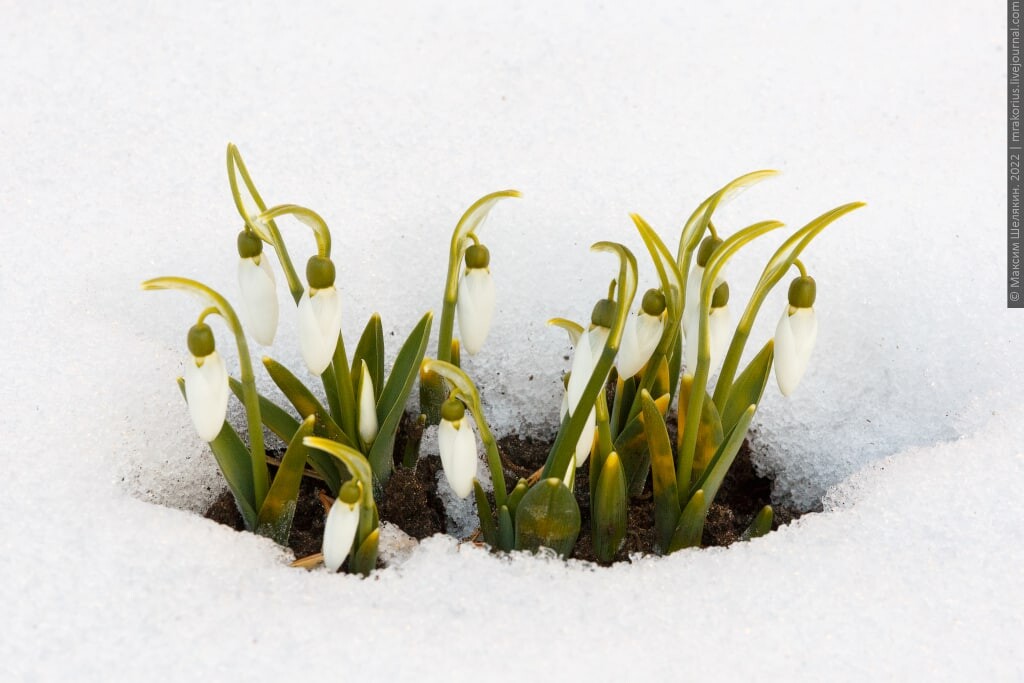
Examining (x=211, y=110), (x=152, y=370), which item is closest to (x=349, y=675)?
(x=152, y=370)

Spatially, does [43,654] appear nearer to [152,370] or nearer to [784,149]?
[152,370]

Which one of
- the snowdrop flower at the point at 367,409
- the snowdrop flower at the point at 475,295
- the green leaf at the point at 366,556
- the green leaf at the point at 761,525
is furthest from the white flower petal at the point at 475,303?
the green leaf at the point at 761,525

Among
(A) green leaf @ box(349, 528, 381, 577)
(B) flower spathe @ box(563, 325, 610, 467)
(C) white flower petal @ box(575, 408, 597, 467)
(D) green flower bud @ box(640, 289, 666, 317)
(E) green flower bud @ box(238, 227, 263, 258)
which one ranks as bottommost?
(A) green leaf @ box(349, 528, 381, 577)

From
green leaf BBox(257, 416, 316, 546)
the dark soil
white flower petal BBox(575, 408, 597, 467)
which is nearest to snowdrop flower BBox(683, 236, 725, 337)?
white flower petal BBox(575, 408, 597, 467)

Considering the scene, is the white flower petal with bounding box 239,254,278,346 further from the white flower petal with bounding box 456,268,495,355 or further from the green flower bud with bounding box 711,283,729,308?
the green flower bud with bounding box 711,283,729,308

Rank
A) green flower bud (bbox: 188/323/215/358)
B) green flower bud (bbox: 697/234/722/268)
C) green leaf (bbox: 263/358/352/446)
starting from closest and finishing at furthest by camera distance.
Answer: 1. green flower bud (bbox: 188/323/215/358)
2. green flower bud (bbox: 697/234/722/268)
3. green leaf (bbox: 263/358/352/446)

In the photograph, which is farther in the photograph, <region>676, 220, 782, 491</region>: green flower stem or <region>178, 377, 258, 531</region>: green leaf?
<region>178, 377, 258, 531</region>: green leaf

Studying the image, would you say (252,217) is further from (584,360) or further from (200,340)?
(584,360)
